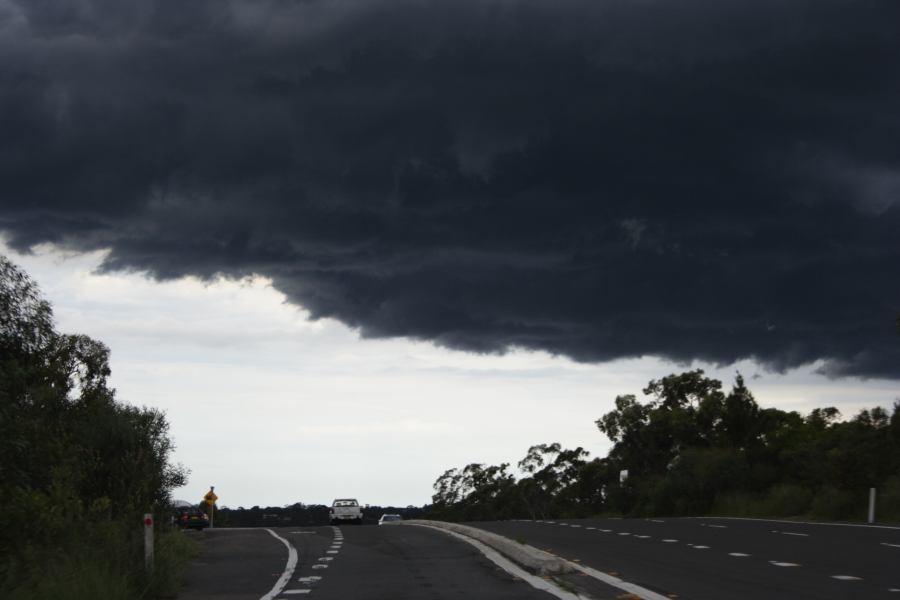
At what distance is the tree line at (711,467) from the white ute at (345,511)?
55.7 ft

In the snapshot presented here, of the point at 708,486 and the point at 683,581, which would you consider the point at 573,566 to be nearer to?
the point at 683,581

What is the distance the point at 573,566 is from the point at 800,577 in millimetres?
3612

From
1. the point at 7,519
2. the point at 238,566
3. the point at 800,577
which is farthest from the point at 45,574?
the point at 800,577

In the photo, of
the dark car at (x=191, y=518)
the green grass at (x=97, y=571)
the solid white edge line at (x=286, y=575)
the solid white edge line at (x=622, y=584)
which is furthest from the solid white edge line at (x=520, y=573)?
the dark car at (x=191, y=518)

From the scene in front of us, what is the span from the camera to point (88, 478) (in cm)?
2645

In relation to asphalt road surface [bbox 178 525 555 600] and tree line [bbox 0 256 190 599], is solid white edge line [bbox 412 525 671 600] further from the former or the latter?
tree line [bbox 0 256 190 599]

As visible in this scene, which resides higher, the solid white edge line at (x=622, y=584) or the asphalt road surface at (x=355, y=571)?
the solid white edge line at (x=622, y=584)

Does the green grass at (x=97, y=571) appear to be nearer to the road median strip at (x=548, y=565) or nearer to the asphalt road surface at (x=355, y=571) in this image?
the asphalt road surface at (x=355, y=571)

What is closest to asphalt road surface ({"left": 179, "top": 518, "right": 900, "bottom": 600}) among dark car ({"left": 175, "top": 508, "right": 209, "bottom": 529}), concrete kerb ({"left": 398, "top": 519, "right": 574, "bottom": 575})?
concrete kerb ({"left": 398, "top": 519, "right": 574, "bottom": 575})

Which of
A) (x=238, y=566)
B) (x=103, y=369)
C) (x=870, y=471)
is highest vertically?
(x=103, y=369)

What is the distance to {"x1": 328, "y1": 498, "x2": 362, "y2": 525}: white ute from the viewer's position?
73.7 m

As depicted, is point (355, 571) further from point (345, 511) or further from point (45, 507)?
point (345, 511)

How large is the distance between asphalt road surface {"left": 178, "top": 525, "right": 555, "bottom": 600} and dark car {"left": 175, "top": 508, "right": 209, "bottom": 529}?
56.4 ft

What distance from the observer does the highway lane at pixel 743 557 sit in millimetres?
16500
